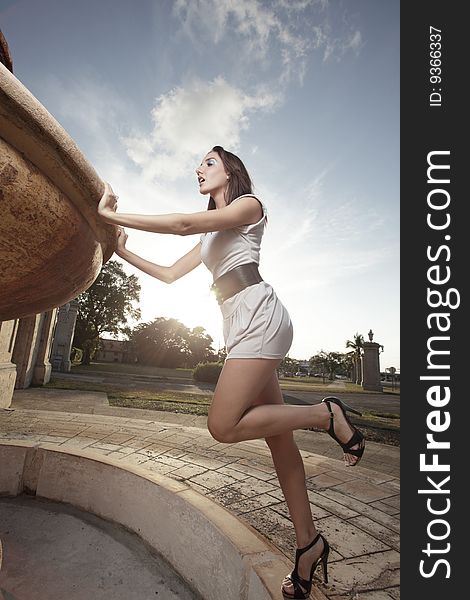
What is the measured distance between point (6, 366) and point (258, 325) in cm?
697

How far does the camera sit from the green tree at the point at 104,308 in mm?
32969

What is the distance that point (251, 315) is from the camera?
1386mm

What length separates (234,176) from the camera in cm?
168

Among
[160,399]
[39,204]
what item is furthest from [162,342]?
[39,204]

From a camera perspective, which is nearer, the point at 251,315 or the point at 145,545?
the point at 251,315

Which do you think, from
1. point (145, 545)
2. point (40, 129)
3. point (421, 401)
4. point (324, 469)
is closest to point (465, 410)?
point (421, 401)

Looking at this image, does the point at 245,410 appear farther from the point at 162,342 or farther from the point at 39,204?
the point at 162,342

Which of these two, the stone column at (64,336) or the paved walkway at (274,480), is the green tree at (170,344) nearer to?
the stone column at (64,336)

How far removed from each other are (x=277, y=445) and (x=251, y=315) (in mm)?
588

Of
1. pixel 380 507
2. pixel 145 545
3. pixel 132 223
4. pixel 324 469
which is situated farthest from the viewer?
A: pixel 324 469

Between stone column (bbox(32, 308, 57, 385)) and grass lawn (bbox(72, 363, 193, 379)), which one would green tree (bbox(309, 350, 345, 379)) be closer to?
grass lawn (bbox(72, 363, 193, 379))

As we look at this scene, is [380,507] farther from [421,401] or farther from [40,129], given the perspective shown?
[40,129]

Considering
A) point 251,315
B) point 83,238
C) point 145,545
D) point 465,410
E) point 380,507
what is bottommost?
point 145,545

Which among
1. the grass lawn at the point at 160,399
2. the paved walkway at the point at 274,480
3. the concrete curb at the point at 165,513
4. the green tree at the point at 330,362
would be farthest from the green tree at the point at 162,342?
the concrete curb at the point at 165,513
